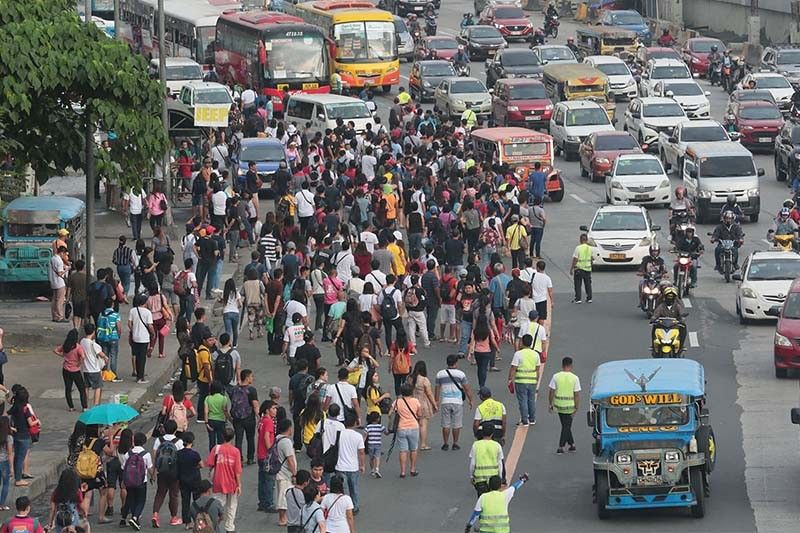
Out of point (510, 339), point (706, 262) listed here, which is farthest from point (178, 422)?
point (706, 262)

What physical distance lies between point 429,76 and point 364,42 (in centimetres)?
306

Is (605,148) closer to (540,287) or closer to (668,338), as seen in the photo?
(540,287)

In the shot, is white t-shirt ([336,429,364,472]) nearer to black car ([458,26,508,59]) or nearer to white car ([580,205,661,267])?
white car ([580,205,661,267])

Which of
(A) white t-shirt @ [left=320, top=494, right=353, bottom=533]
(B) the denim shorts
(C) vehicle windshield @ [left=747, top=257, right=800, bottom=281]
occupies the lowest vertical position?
(B) the denim shorts

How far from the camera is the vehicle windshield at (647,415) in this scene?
22.7 m

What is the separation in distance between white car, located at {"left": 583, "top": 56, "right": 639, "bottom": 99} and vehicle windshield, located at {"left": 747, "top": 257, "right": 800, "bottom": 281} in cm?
3199

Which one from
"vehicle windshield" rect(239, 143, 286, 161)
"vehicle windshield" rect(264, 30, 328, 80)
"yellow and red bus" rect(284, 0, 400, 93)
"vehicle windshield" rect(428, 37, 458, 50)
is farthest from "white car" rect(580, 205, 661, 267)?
"vehicle windshield" rect(428, 37, 458, 50)

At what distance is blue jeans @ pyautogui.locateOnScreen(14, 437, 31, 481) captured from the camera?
24.1 metres

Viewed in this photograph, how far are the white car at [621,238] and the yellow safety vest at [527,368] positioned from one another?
13.0 meters

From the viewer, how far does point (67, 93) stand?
98.3 ft

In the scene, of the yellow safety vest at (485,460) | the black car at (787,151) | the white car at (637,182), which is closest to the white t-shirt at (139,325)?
the yellow safety vest at (485,460)

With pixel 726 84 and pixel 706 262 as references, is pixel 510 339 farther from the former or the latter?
pixel 726 84

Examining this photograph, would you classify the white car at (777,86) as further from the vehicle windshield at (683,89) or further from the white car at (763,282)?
the white car at (763,282)

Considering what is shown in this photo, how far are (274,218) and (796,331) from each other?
36.3 ft
